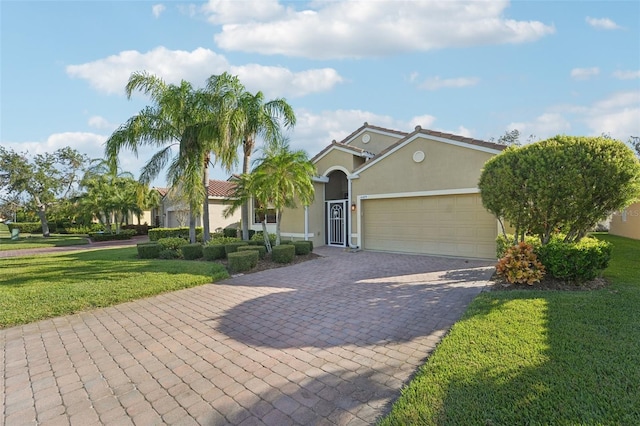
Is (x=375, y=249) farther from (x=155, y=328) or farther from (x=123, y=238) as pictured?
(x=123, y=238)

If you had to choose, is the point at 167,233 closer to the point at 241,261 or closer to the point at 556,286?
the point at 241,261

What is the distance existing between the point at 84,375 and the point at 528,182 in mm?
8789

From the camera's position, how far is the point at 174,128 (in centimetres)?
1493

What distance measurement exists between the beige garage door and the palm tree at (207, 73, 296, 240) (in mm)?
5679

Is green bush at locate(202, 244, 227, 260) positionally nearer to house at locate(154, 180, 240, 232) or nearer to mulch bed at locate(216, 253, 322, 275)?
mulch bed at locate(216, 253, 322, 275)

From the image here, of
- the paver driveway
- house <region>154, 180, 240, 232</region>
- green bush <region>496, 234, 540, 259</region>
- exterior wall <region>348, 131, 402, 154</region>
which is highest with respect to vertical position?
exterior wall <region>348, 131, 402, 154</region>

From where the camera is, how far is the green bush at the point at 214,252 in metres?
12.4

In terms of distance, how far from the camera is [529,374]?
3.29 metres

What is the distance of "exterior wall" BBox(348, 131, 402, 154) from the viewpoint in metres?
18.8

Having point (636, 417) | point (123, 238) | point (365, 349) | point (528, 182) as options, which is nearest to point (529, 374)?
point (636, 417)

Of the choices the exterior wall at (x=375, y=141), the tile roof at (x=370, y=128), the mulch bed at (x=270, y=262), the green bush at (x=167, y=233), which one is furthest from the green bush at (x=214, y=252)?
the green bush at (x=167, y=233)

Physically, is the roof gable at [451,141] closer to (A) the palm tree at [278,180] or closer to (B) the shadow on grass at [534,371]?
(A) the palm tree at [278,180]

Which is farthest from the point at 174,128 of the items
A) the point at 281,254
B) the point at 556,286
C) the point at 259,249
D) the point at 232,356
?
the point at 556,286

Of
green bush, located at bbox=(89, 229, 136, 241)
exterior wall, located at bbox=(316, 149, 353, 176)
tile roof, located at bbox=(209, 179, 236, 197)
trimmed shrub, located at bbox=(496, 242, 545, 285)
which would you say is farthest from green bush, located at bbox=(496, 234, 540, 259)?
green bush, located at bbox=(89, 229, 136, 241)
